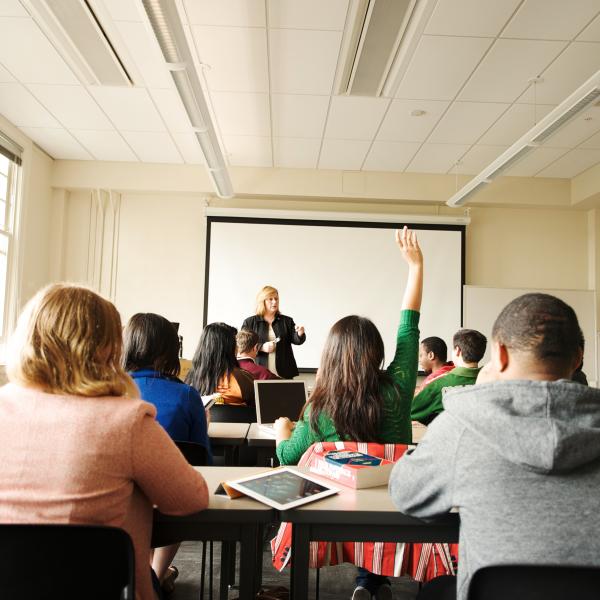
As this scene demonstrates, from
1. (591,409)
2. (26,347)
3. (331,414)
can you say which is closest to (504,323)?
(591,409)

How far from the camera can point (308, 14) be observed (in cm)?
342

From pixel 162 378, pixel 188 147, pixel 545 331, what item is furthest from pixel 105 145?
pixel 545 331

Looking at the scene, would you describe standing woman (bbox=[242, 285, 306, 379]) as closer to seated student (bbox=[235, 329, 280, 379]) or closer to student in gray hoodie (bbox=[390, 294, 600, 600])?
seated student (bbox=[235, 329, 280, 379])

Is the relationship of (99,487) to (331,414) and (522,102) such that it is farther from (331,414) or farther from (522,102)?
(522,102)

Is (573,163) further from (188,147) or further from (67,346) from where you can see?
(67,346)

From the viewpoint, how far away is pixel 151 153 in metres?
5.88

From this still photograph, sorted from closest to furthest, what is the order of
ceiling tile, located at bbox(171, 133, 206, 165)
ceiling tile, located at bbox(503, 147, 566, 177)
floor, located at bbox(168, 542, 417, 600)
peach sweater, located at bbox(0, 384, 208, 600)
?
peach sweater, located at bbox(0, 384, 208, 600) → floor, located at bbox(168, 542, 417, 600) → ceiling tile, located at bbox(171, 133, 206, 165) → ceiling tile, located at bbox(503, 147, 566, 177)

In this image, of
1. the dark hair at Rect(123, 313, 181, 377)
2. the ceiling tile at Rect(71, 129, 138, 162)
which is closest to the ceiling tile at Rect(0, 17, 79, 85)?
the ceiling tile at Rect(71, 129, 138, 162)

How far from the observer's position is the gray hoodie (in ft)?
3.14

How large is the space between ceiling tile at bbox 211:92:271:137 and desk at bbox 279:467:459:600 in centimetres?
389

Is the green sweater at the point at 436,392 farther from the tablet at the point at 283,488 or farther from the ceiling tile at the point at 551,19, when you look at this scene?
the ceiling tile at the point at 551,19

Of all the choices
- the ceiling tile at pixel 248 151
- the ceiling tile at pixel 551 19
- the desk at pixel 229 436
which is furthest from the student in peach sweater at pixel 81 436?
the ceiling tile at pixel 248 151

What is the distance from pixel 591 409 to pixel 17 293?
220 inches

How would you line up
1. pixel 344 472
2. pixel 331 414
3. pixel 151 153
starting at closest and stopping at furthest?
pixel 344 472 → pixel 331 414 → pixel 151 153
